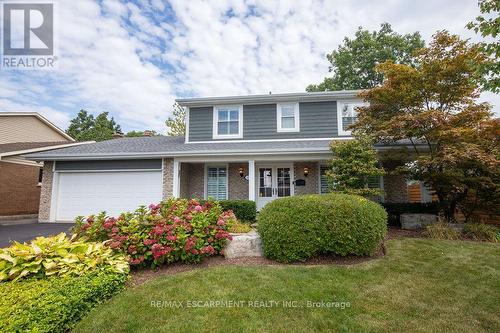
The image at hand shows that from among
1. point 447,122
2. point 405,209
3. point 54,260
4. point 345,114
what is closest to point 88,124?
point 345,114

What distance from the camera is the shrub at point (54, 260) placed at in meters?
3.47

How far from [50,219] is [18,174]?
16.0 ft

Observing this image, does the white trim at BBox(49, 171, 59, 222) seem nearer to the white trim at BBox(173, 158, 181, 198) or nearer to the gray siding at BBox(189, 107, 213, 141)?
the white trim at BBox(173, 158, 181, 198)

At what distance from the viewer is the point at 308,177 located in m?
11.0

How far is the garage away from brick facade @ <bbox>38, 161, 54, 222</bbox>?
207mm

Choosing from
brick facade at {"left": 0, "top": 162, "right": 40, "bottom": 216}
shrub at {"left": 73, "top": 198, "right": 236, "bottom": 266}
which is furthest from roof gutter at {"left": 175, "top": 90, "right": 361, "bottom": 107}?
brick facade at {"left": 0, "top": 162, "right": 40, "bottom": 216}

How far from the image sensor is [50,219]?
10430 millimetres

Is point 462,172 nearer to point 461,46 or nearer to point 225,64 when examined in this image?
point 461,46

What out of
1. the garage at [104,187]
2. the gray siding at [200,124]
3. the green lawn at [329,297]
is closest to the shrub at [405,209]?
the green lawn at [329,297]

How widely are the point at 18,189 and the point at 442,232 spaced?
18766 mm

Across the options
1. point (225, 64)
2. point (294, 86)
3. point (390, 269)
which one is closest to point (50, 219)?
point (225, 64)

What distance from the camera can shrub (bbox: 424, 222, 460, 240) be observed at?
679 cm

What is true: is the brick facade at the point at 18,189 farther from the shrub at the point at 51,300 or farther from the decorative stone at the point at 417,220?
the decorative stone at the point at 417,220

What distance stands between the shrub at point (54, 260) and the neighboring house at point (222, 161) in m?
5.94
